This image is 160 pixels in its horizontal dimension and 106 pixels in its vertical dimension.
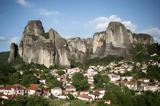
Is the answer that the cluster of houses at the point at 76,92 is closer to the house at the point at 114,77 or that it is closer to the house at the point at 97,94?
the house at the point at 97,94

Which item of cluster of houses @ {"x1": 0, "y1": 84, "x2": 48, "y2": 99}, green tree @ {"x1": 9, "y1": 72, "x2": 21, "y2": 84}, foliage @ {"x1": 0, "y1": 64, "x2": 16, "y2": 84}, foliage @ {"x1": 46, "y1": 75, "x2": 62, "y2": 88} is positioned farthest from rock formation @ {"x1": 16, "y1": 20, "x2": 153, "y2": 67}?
cluster of houses @ {"x1": 0, "y1": 84, "x2": 48, "y2": 99}

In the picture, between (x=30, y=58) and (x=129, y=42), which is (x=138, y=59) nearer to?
(x=129, y=42)

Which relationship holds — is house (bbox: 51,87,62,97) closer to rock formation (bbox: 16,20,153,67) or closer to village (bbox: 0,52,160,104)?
village (bbox: 0,52,160,104)

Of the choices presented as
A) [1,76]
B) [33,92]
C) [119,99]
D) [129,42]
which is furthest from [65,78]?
[129,42]

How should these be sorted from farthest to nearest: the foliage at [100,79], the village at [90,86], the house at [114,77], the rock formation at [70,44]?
the rock formation at [70,44] → the house at [114,77] → the foliage at [100,79] → the village at [90,86]

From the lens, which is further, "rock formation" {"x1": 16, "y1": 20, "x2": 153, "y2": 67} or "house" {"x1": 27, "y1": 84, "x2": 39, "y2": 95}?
"rock formation" {"x1": 16, "y1": 20, "x2": 153, "y2": 67}

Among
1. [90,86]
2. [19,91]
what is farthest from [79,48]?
[19,91]

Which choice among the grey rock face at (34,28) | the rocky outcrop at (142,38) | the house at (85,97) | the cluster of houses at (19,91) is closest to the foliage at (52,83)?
the cluster of houses at (19,91)

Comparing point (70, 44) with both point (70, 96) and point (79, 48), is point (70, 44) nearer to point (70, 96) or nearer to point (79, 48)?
point (79, 48)
